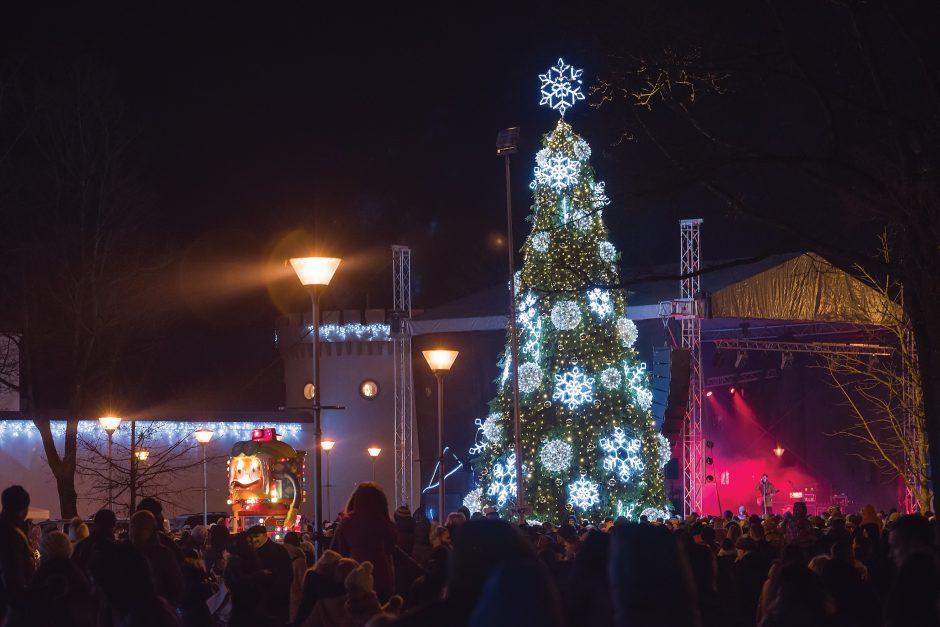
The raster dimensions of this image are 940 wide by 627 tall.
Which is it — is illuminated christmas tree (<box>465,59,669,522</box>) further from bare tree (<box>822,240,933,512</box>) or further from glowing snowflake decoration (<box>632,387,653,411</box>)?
bare tree (<box>822,240,933,512</box>)

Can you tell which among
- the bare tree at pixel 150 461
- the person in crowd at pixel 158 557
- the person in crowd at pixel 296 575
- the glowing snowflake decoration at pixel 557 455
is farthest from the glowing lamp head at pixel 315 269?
the bare tree at pixel 150 461

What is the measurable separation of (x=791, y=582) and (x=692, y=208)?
38.5m

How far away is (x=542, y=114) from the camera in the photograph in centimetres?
6225

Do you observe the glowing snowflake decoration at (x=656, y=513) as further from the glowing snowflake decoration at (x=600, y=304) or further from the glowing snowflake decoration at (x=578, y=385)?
the glowing snowflake decoration at (x=600, y=304)

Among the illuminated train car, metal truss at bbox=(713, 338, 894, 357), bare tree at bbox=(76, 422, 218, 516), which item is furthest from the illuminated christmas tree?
bare tree at bbox=(76, 422, 218, 516)

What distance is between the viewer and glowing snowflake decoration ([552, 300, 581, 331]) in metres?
27.7

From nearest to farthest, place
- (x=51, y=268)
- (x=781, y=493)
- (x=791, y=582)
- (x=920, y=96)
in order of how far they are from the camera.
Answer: (x=791, y=582)
(x=920, y=96)
(x=51, y=268)
(x=781, y=493)

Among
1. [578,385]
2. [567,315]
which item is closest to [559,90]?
[567,315]

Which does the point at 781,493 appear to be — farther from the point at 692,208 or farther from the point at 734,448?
the point at 692,208

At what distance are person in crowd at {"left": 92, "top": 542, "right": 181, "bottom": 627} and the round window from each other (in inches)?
1567

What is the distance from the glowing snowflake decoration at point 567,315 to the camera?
27.7m

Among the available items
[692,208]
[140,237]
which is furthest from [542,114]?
[140,237]

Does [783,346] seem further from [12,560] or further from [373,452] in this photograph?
[12,560]

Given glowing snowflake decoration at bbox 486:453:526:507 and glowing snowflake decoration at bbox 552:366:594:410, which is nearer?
glowing snowflake decoration at bbox 552:366:594:410
